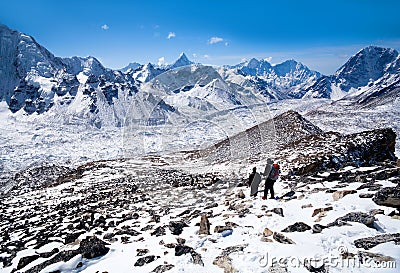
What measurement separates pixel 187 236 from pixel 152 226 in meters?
3.21

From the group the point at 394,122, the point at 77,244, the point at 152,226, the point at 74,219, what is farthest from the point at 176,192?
the point at 394,122

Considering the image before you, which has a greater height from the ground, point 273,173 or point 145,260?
point 273,173

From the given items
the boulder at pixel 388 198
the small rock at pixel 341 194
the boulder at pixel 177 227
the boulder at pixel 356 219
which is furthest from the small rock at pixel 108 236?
the boulder at pixel 388 198

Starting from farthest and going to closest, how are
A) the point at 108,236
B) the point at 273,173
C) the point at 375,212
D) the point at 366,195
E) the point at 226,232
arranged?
1. the point at 273,173
2. the point at 108,236
3. the point at 366,195
4. the point at 226,232
5. the point at 375,212

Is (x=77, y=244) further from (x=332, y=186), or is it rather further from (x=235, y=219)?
(x=332, y=186)

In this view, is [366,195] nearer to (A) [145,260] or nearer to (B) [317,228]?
(B) [317,228]

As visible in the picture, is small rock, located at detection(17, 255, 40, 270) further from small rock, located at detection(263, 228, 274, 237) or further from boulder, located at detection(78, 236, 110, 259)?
small rock, located at detection(263, 228, 274, 237)

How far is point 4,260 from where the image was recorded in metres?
12.0

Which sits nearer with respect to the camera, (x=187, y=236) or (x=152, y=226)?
(x=187, y=236)

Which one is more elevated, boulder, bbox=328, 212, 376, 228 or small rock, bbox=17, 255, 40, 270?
boulder, bbox=328, 212, 376, 228

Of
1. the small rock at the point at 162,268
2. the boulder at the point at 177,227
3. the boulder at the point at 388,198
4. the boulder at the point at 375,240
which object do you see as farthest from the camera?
the boulder at the point at 177,227

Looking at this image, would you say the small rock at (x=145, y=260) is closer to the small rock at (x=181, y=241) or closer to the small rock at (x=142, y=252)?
the small rock at (x=142, y=252)

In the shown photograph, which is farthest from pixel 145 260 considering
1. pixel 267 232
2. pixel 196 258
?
pixel 267 232

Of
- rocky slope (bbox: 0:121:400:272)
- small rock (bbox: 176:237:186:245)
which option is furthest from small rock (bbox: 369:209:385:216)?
small rock (bbox: 176:237:186:245)
